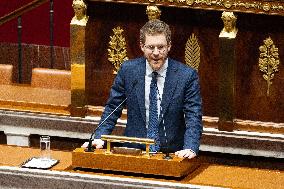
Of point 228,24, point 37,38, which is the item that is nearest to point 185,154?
point 228,24

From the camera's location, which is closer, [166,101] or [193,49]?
[166,101]

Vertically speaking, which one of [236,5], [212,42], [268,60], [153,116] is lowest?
[153,116]

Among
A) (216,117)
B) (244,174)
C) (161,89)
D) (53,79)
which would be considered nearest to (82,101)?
(53,79)

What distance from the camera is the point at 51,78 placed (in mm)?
6738

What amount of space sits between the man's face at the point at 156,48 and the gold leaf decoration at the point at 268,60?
4.66 feet

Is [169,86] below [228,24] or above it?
below

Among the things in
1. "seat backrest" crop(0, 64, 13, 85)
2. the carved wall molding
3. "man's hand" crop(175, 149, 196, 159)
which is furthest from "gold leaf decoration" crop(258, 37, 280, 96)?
"seat backrest" crop(0, 64, 13, 85)

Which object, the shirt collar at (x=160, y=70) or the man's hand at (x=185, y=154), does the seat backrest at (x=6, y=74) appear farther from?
the man's hand at (x=185, y=154)

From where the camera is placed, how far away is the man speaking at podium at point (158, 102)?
4.73 metres

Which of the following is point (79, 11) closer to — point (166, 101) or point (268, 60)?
point (268, 60)

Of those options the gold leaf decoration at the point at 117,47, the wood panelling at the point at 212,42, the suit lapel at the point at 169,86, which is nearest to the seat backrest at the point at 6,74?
the wood panelling at the point at 212,42

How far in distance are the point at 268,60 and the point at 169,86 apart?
1318 millimetres

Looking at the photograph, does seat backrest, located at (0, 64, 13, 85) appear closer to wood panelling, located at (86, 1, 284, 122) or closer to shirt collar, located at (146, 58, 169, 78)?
wood panelling, located at (86, 1, 284, 122)

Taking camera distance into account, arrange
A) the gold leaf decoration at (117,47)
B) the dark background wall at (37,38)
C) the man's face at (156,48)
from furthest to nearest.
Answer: the dark background wall at (37,38)
the gold leaf decoration at (117,47)
the man's face at (156,48)
